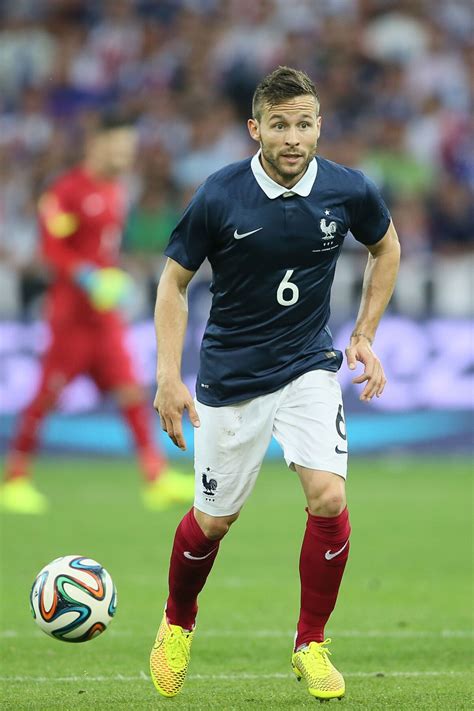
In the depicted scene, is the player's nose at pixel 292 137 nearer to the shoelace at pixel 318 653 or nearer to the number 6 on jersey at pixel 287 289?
the number 6 on jersey at pixel 287 289

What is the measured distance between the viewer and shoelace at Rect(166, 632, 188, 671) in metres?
5.55

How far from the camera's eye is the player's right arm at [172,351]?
5332 mm

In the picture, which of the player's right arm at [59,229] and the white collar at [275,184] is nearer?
the white collar at [275,184]

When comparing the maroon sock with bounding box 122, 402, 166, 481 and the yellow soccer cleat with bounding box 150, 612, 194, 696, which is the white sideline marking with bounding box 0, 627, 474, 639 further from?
the maroon sock with bounding box 122, 402, 166, 481

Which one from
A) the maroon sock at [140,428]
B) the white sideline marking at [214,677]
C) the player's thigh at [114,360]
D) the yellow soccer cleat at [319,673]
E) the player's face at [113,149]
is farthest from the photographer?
the player's thigh at [114,360]

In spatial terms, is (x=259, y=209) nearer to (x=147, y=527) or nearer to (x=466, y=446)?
(x=147, y=527)

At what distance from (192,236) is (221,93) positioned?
1414 cm

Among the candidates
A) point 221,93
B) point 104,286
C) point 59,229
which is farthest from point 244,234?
point 221,93

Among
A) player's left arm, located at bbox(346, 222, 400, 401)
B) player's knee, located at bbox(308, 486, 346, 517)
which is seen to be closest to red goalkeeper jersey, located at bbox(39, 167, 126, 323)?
player's left arm, located at bbox(346, 222, 400, 401)

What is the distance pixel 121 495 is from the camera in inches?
488

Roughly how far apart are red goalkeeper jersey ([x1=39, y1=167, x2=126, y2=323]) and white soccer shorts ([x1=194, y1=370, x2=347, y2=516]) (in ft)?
20.2

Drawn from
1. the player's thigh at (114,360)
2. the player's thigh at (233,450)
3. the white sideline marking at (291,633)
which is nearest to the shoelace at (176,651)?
the player's thigh at (233,450)

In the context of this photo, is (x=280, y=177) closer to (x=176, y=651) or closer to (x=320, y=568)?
(x=320, y=568)

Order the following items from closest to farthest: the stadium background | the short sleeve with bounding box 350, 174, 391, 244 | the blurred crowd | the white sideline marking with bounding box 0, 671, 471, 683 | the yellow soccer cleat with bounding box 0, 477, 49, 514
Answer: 1. the short sleeve with bounding box 350, 174, 391, 244
2. the white sideline marking with bounding box 0, 671, 471, 683
3. the stadium background
4. the yellow soccer cleat with bounding box 0, 477, 49, 514
5. the blurred crowd
